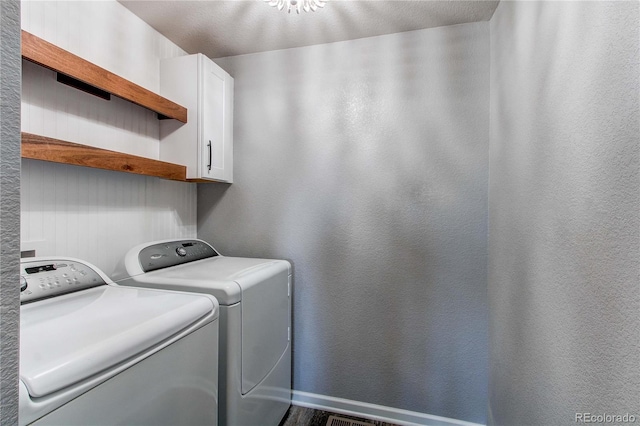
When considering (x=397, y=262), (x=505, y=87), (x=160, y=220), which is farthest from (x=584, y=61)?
(x=160, y=220)

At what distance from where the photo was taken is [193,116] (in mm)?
1823

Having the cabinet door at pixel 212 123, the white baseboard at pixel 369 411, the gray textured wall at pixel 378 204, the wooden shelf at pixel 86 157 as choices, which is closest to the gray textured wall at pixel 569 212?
the gray textured wall at pixel 378 204

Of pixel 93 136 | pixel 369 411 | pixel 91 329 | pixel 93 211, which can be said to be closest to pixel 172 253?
pixel 93 211

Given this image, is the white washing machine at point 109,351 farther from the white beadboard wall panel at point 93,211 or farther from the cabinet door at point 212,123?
the cabinet door at point 212,123

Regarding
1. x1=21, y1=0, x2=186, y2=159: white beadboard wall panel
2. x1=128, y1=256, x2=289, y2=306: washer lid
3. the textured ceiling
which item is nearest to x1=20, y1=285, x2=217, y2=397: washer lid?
x1=128, y1=256, x2=289, y2=306: washer lid

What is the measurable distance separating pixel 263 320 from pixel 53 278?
2.96 feet

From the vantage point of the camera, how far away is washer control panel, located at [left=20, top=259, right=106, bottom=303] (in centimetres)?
103

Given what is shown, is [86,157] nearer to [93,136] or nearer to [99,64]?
[93,136]

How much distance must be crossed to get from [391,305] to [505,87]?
1411 millimetres

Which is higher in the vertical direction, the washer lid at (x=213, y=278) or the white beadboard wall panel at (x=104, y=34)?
the white beadboard wall panel at (x=104, y=34)

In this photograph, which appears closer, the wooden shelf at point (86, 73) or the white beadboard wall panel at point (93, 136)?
the wooden shelf at point (86, 73)

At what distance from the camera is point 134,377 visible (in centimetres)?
78

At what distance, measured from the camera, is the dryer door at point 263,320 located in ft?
4.47

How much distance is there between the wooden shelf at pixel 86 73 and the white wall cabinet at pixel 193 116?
0.11 metres
